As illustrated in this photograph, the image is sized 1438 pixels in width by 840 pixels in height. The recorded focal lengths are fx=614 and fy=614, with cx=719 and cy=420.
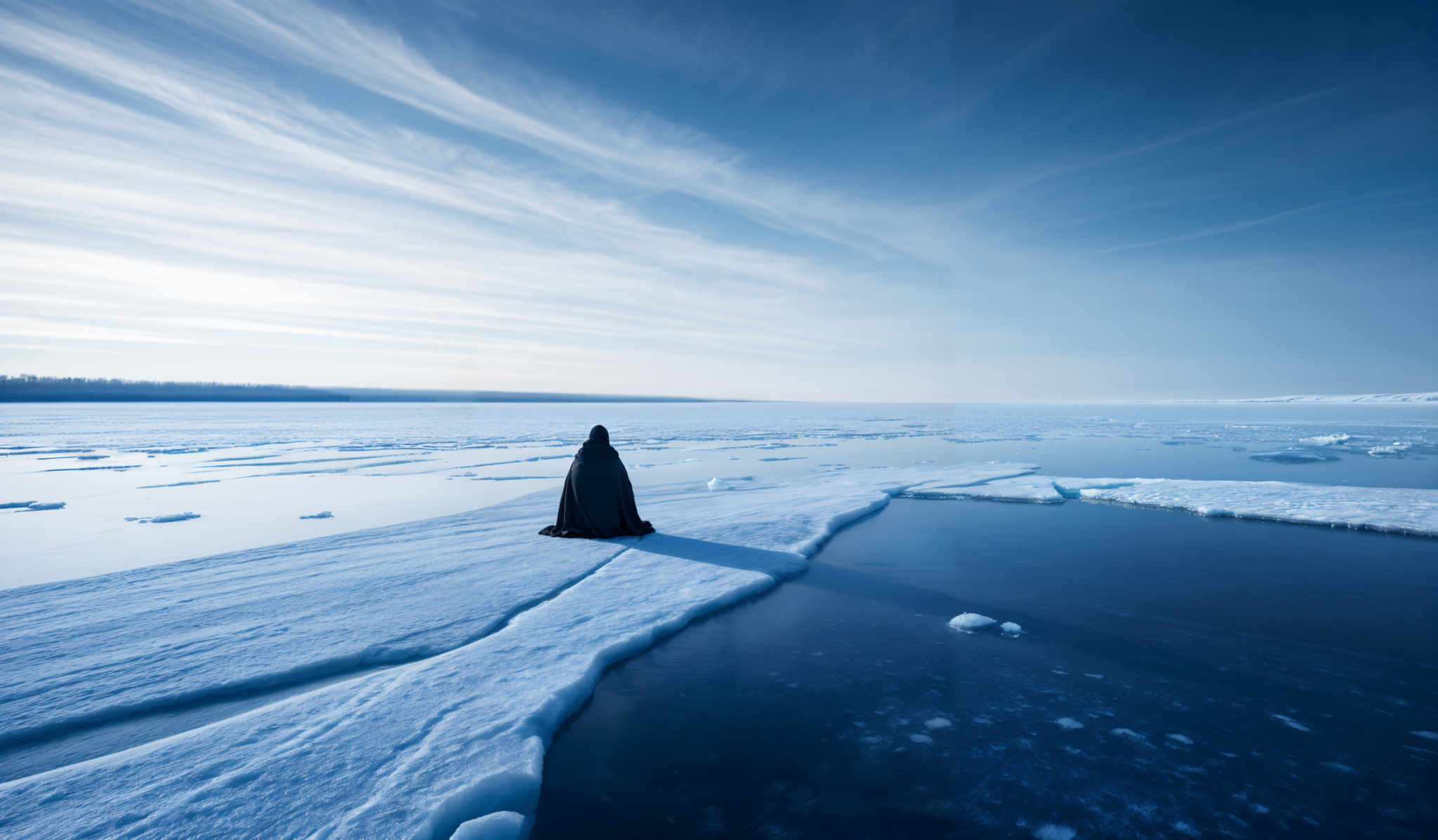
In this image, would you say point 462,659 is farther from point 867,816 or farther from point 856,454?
point 856,454

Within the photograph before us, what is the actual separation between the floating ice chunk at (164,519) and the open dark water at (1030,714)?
1048 cm

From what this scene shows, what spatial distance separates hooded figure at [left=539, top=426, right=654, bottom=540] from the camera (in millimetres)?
8891

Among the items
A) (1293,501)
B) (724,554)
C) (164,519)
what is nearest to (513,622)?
(724,554)

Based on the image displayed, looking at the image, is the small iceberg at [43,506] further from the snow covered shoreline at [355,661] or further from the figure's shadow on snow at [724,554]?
the figure's shadow on snow at [724,554]

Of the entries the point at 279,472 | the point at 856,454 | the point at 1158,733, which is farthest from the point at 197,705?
the point at 856,454

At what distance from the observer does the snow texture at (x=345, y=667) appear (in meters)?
3.09

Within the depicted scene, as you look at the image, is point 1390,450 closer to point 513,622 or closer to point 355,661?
point 513,622

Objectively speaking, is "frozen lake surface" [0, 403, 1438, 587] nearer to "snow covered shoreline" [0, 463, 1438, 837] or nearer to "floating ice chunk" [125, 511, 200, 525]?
"floating ice chunk" [125, 511, 200, 525]

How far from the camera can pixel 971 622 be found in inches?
223

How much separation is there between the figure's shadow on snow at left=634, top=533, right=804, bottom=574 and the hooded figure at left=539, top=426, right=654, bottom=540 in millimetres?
469

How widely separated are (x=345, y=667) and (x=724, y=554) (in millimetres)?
4540

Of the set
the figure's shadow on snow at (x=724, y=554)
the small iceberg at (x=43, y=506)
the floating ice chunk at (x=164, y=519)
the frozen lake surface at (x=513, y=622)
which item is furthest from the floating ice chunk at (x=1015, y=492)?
the small iceberg at (x=43, y=506)

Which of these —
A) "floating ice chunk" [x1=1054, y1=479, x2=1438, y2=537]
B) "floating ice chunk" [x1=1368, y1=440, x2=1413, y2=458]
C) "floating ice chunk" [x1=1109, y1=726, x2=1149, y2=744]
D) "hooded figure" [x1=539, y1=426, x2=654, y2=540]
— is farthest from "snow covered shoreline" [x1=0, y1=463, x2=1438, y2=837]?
"floating ice chunk" [x1=1368, y1=440, x2=1413, y2=458]

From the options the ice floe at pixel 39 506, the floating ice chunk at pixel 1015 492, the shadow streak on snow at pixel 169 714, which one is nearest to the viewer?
the shadow streak on snow at pixel 169 714
